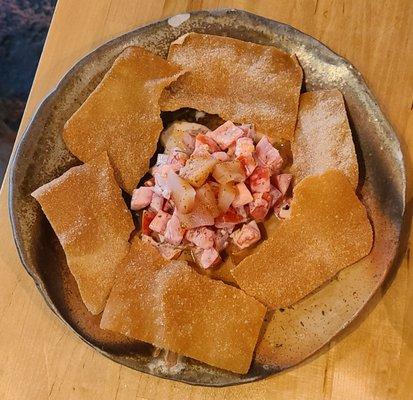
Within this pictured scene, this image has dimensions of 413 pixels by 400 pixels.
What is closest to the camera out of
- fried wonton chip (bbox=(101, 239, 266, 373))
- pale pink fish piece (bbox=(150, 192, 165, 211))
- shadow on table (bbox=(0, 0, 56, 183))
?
fried wonton chip (bbox=(101, 239, 266, 373))

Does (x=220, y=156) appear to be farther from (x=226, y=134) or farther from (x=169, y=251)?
(x=169, y=251)

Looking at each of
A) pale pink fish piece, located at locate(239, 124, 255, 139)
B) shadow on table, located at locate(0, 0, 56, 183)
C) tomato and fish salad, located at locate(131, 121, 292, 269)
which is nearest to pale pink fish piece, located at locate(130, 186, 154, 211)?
tomato and fish salad, located at locate(131, 121, 292, 269)

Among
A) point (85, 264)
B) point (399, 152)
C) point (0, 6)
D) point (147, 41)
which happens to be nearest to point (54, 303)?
point (85, 264)

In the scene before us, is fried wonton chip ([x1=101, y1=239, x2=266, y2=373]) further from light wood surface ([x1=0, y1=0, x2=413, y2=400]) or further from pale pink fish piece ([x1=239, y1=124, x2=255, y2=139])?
pale pink fish piece ([x1=239, y1=124, x2=255, y2=139])

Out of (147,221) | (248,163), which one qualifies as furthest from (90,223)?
(248,163)

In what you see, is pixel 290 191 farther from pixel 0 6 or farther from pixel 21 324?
pixel 0 6

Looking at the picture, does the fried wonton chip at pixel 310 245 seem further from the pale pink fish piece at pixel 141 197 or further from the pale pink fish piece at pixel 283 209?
the pale pink fish piece at pixel 141 197
